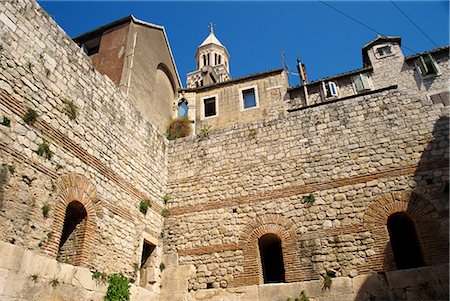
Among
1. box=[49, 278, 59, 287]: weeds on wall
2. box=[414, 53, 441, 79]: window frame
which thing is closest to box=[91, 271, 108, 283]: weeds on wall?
box=[49, 278, 59, 287]: weeds on wall

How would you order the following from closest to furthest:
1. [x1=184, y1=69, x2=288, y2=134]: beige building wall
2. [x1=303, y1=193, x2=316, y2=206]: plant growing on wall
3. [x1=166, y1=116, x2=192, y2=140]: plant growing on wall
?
[x1=303, y1=193, x2=316, y2=206]: plant growing on wall
[x1=166, y1=116, x2=192, y2=140]: plant growing on wall
[x1=184, y1=69, x2=288, y2=134]: beige building wall

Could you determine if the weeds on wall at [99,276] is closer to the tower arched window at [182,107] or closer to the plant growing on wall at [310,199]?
the plant growing on wall at [310,199]

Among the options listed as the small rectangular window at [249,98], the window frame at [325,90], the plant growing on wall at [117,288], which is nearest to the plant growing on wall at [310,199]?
the plant growing on wall at [117,288]

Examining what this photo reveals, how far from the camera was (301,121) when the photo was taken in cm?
1049

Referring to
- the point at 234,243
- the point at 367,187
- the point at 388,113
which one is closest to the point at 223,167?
the point at 234,243

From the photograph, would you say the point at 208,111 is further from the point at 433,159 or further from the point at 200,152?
the point at 433,159

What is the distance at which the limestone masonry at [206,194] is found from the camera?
658cm

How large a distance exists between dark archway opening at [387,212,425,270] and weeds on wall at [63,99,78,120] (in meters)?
7.67

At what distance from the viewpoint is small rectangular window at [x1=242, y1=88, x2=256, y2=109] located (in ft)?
55.6

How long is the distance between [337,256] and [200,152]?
507 cm

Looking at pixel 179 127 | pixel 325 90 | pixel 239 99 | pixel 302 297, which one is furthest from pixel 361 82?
pixel 302 297

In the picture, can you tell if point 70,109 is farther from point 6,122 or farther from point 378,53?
point 378,53

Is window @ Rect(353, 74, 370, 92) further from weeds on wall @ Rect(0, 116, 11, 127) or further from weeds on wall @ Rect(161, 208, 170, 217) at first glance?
weeds on wall @ Rect(0, 116, 11, 127)

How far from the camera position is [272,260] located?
392 inches
